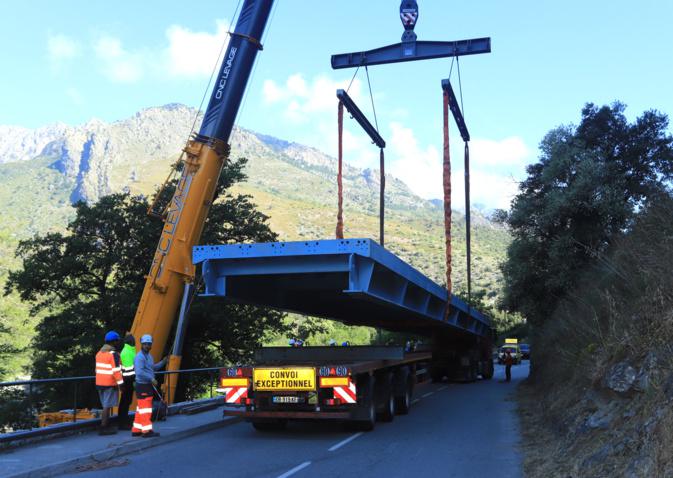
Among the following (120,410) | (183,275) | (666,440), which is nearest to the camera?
(666,440)

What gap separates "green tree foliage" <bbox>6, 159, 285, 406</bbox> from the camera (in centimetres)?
2458

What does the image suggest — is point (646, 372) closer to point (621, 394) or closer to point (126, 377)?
point (621, 394)

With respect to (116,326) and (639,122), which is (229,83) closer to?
(116,326)

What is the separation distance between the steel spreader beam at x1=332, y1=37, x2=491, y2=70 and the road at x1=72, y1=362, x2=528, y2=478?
28.7ft

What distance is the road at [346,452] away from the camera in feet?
27.6

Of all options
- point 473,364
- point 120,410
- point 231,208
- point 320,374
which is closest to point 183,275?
point 120,410

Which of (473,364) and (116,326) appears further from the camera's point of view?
(473,364)

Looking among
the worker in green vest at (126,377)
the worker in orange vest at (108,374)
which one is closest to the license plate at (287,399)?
the worker in green vest at (126,377)

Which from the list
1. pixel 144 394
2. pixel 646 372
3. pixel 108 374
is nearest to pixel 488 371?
pixel 144 394

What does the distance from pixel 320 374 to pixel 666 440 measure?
6.76 meters

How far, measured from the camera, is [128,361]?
1149 centimetres

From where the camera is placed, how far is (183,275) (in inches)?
608

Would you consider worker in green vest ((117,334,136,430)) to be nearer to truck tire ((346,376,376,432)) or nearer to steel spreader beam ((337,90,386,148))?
truck tire ((346,376,376,432))

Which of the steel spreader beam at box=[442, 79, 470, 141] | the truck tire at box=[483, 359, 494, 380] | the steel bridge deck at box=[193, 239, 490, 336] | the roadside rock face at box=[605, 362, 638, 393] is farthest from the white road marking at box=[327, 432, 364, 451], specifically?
the truck tire at box=[483, 359, 494, 380]
